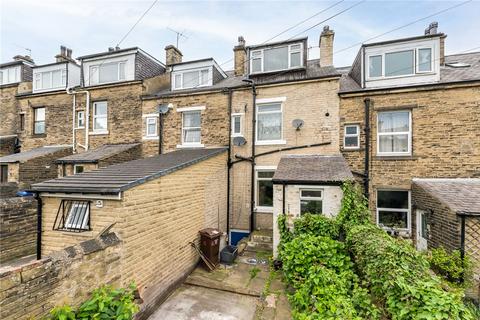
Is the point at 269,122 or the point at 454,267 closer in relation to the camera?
the point at 454,267

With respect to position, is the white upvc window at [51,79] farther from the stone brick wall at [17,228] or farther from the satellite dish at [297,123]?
the satellite dish at [297,123]

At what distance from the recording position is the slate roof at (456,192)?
6375 millimetres

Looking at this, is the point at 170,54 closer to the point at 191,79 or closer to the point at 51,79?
the point at 191,79

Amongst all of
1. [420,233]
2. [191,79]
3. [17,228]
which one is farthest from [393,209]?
[17,228]

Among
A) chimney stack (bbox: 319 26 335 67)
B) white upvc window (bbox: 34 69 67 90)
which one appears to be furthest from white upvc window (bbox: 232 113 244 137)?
white upvc window (bbox: 34 69 67 90)

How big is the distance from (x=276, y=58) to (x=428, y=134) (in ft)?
24.4

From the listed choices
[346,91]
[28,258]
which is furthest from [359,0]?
[28,258]

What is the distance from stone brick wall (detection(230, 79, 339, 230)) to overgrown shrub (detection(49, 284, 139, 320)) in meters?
6.95

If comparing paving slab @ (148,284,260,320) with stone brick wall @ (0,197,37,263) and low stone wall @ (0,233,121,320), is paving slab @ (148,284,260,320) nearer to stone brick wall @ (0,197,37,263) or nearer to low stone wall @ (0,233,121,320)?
low stone wall @ (0,233,121,320)

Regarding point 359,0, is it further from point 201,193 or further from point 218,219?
point 218,219

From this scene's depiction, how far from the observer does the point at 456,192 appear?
7.41 m

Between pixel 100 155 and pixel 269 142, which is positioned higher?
pixel 269 142

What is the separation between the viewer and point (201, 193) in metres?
8.30

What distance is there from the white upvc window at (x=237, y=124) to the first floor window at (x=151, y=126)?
4592 mm
